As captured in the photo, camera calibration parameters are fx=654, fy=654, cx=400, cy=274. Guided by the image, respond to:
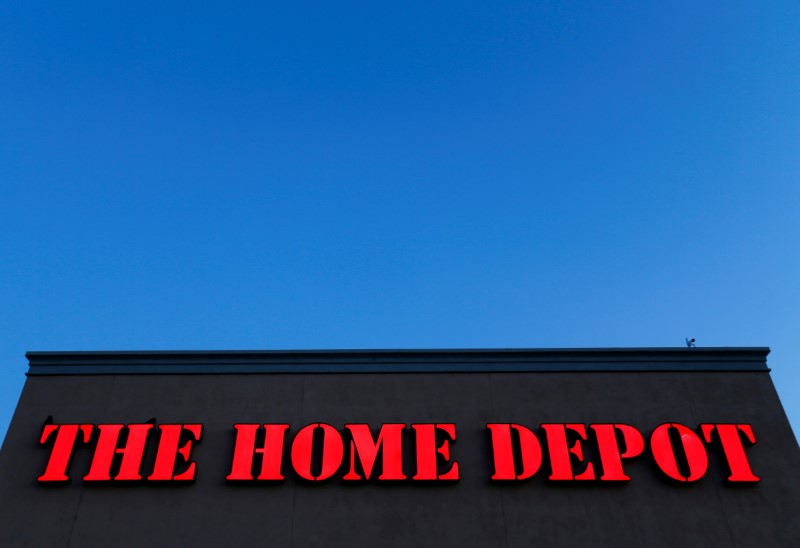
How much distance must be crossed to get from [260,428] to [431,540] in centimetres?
492

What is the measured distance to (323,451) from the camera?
15.8 metres

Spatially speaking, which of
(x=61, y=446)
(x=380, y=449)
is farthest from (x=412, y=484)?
(x=61, y=446)

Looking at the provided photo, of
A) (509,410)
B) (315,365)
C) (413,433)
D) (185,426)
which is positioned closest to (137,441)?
(185,426)

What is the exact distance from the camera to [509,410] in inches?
655

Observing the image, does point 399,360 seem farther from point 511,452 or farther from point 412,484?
point 511,452

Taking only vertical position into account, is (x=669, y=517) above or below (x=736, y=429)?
below

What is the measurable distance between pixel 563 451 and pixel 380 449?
443 cm

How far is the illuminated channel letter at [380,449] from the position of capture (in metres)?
15.5

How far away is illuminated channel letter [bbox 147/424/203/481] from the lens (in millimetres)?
15453

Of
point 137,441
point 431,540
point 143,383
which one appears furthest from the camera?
point 143,383

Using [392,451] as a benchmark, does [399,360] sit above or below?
above

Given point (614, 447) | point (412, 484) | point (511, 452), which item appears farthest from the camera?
point (614, 447)

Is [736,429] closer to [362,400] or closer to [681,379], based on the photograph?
[681,379]

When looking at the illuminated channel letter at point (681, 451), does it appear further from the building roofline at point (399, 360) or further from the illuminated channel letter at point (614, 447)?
the building roofline at point (399, 360)
